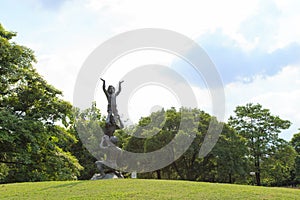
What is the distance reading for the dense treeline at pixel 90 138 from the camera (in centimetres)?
2231

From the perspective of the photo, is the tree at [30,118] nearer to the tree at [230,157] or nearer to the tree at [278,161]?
the tree at [230,157]

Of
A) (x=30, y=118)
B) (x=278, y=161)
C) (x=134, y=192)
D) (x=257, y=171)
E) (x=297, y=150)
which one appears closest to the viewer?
(x=134, y=192)

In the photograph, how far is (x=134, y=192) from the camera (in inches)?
457

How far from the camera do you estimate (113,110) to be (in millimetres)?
16516

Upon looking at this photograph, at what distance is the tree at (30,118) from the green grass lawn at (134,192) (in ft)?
27.8

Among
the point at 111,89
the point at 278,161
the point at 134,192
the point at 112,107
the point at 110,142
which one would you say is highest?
the point at 278,161

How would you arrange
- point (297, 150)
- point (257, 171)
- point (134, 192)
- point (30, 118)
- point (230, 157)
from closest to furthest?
1. point (134, 192)
2. point (30, 118)
3. point (230, 157)
4. point (257, 171)
5. point (297, 150)

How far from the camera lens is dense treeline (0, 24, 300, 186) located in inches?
878

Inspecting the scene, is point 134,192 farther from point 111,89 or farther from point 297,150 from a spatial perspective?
point 297,150

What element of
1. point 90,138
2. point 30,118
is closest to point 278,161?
point 90,138

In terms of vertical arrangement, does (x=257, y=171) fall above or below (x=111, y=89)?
below

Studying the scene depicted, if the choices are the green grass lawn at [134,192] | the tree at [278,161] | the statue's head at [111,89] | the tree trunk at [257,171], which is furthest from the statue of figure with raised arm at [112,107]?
the tree at [278,161]

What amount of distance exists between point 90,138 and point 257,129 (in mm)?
19978

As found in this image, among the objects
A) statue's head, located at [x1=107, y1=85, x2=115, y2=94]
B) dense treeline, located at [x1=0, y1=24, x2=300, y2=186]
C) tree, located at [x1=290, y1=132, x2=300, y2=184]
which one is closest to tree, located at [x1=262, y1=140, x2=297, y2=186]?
dense treeline, located at [x1=0, y1=24, x2=300, y2=186]
